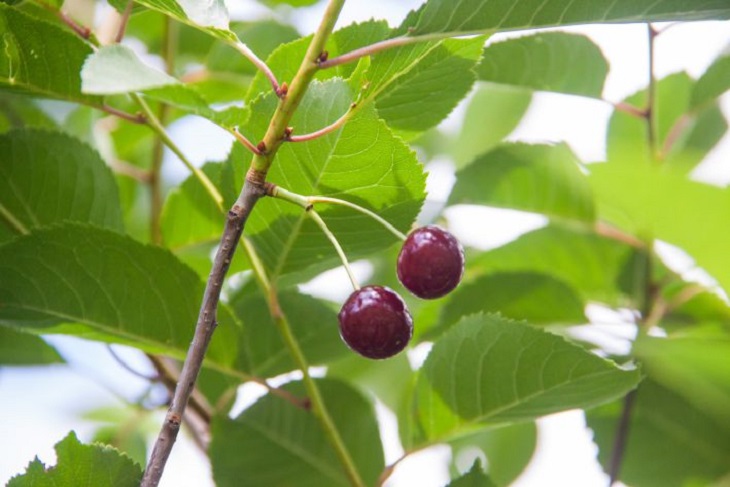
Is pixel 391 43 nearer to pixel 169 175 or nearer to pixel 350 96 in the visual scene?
pixel 350 96

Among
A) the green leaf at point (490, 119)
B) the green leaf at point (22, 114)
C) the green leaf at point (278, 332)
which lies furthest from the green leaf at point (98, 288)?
the green leaf at point (490, 119)

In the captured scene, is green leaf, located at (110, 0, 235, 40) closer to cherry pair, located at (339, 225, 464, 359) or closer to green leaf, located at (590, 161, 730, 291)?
cherry pair, located at (339, 225, 464, 359)

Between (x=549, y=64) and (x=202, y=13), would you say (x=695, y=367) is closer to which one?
(x=549, y=64)

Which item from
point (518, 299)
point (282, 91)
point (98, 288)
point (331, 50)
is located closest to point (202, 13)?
point (282, 91)

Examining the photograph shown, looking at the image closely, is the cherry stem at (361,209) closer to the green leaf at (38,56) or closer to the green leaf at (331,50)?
the green leaf at (331,50)

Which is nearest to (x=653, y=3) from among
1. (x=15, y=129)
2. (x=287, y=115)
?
(x=287, y=115)

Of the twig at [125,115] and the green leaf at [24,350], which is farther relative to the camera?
the green leaf at [24,350]

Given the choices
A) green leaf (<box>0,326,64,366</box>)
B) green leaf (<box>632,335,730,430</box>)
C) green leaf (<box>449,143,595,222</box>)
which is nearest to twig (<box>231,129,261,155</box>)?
green leaf (<box>632,335,730,430</box>)
